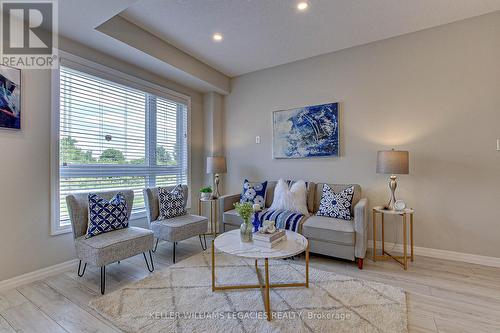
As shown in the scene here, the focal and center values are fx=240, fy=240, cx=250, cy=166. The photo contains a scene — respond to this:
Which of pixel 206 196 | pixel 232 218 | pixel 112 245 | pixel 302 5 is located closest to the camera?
pixel 112 245

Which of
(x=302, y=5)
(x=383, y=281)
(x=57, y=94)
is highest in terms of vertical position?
(x=302, y=5)

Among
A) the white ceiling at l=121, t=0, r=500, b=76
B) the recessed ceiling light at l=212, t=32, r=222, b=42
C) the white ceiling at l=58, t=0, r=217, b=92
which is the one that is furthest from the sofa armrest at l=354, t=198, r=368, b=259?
the white ceiling at l=58, t=0, r=217, b=92

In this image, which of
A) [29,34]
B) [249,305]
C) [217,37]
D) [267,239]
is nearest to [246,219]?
[267,239]

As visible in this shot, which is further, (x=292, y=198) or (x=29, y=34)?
(x=292, y=198)

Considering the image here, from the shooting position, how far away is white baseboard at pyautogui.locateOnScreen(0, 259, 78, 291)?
224cm

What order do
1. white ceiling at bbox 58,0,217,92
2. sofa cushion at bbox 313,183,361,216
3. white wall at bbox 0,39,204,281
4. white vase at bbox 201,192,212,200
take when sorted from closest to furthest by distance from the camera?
white ceiling at bbox 58,0,217,92, white wall at bbox 0,39,204,281, sofa cushion at bbox 313,183,361,216, white vase at bbox 201,192,212,200

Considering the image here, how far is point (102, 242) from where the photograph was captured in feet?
7.43

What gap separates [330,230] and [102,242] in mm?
2343

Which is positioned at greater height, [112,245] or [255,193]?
[255,193]

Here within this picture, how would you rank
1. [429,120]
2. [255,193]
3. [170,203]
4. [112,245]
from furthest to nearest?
1. [255,193]
2. [170,203]
3. [429,120]
4. [112,245]

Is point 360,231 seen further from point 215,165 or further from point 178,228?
point 215,165

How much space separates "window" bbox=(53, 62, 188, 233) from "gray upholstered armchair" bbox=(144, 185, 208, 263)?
0.45m

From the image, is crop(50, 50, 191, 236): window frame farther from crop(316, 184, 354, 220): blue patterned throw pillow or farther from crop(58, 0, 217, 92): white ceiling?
crop(316, 184, 354, 220): blue patterned throw pillow

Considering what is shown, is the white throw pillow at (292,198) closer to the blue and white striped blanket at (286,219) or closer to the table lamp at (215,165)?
the blue and white striped blanket at (286,219)
